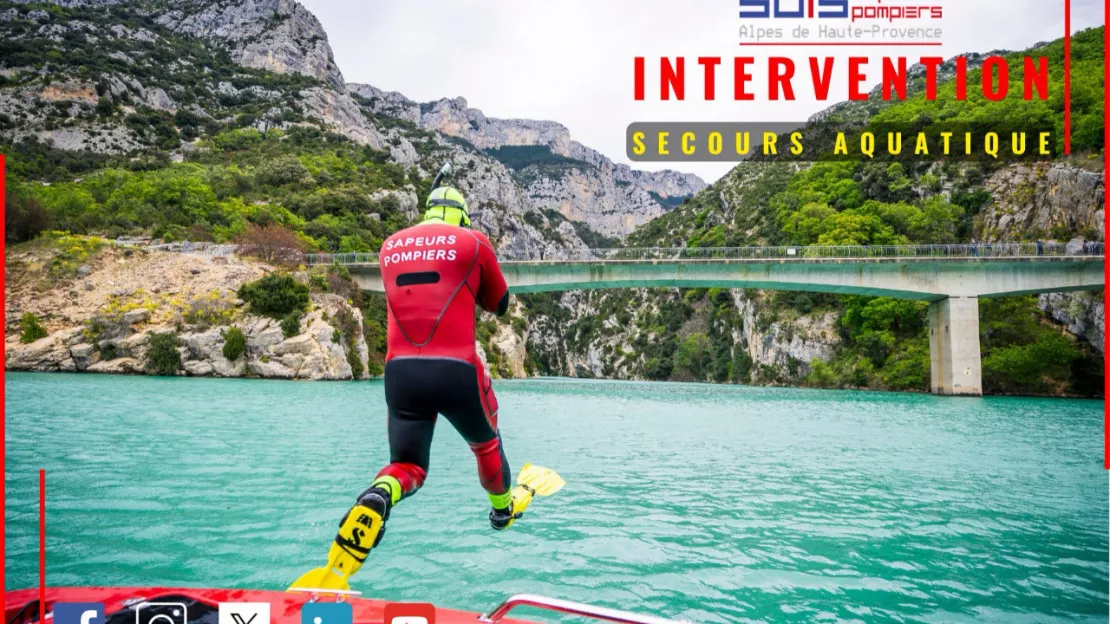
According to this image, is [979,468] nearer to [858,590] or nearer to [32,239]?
[858,590]

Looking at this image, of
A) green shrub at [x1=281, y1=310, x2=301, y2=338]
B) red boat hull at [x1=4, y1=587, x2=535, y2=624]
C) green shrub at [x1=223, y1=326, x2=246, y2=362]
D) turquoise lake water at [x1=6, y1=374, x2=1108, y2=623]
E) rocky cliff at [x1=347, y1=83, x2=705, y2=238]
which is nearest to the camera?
red boat hull at [x1=4, y1=587, x2=535, y2=624]

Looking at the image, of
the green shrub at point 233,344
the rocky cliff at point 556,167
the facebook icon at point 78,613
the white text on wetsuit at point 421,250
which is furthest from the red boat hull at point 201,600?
the rocky cliff at point 556,167

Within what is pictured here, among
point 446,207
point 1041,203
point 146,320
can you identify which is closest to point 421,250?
point 446,207

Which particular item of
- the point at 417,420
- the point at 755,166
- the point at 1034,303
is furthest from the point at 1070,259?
the point at 755,166

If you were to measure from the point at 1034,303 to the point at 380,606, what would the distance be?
1956 inches

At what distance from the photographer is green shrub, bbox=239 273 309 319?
111 ft

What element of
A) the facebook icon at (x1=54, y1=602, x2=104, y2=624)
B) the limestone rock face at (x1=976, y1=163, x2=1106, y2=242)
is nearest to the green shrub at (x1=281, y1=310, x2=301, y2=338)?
the facebook icon at (x1=54, y1=602, x2=104, y2=624)

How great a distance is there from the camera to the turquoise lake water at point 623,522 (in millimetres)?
3924

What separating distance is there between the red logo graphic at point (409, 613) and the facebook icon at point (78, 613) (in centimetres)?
104

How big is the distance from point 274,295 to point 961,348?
37821mm

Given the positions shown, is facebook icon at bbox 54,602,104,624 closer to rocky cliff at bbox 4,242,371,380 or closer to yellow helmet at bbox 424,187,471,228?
yellow helmet at bbox 424,187,471,228

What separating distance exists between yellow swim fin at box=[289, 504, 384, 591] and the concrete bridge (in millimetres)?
32633

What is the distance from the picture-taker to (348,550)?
305 centimetres

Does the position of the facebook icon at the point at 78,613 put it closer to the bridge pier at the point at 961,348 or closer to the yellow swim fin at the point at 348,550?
the yellow swim fin at the point at 348,550
